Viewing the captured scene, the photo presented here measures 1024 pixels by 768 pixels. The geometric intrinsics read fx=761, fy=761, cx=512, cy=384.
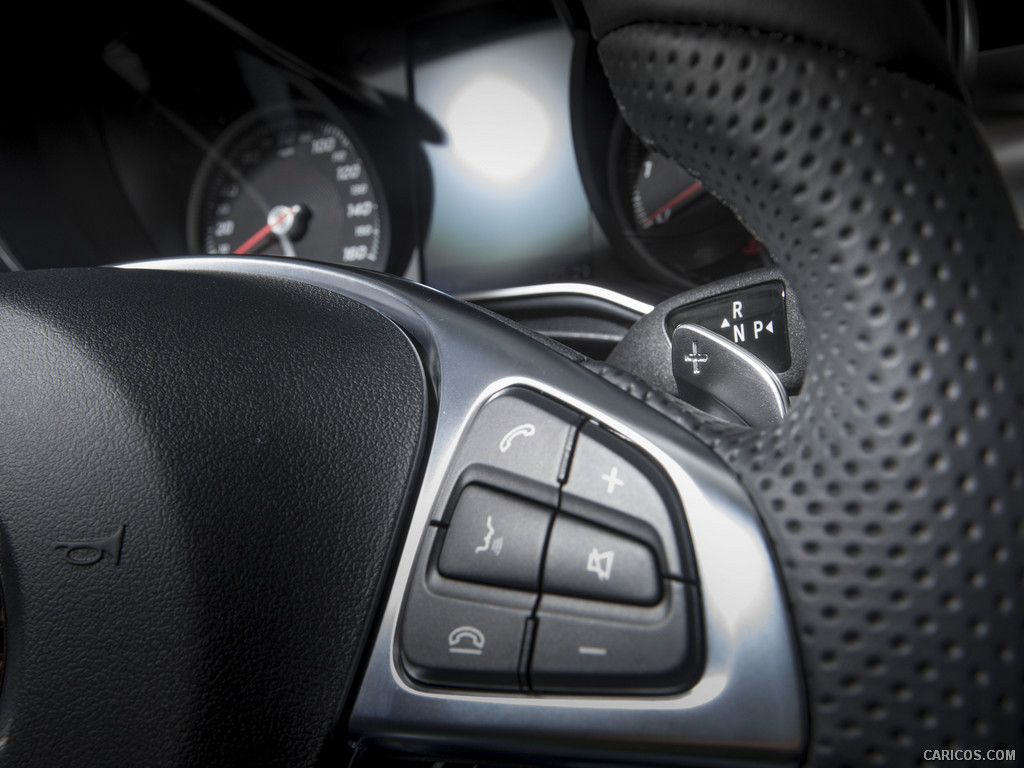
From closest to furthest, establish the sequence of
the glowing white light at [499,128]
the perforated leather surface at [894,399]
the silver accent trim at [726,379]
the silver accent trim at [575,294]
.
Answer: the perforated leather surface at [894,399]
the silver accent trim at [726,379]
the silver accent trim at [575,294]
the glowing white light at [499,128]

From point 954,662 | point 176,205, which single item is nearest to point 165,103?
point 176,205

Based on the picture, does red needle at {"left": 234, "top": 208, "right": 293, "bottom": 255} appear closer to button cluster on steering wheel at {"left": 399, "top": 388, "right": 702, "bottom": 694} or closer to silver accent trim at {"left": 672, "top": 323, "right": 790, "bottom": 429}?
silver accent trim at {"left": 672, "top": 323, "right": 790, "bottom": 429}

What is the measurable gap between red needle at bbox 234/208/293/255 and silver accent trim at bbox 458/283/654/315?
75 centimetres

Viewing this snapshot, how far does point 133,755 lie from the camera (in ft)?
1.16

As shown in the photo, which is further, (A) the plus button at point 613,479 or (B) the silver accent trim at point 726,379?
(B) the silver accent trim at point 726,379

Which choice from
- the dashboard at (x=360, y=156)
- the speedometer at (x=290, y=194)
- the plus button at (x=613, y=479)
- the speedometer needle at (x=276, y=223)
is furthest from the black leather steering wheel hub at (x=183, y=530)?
the speedometer needle at (x=276, y=223)

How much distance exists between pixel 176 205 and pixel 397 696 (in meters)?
1.91

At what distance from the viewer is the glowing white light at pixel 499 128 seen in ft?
4.94

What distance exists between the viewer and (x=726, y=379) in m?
0.52

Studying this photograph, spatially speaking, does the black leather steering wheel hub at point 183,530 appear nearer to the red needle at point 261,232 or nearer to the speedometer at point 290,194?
the speedometer at point 290,194

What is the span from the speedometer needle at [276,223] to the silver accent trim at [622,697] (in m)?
1.53

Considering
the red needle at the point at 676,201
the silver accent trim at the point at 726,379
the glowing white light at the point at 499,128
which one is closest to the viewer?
the silver accent trim at the point at 726,379

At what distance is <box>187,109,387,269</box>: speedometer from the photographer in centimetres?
175

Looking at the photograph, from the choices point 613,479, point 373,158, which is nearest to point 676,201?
point 373,158
